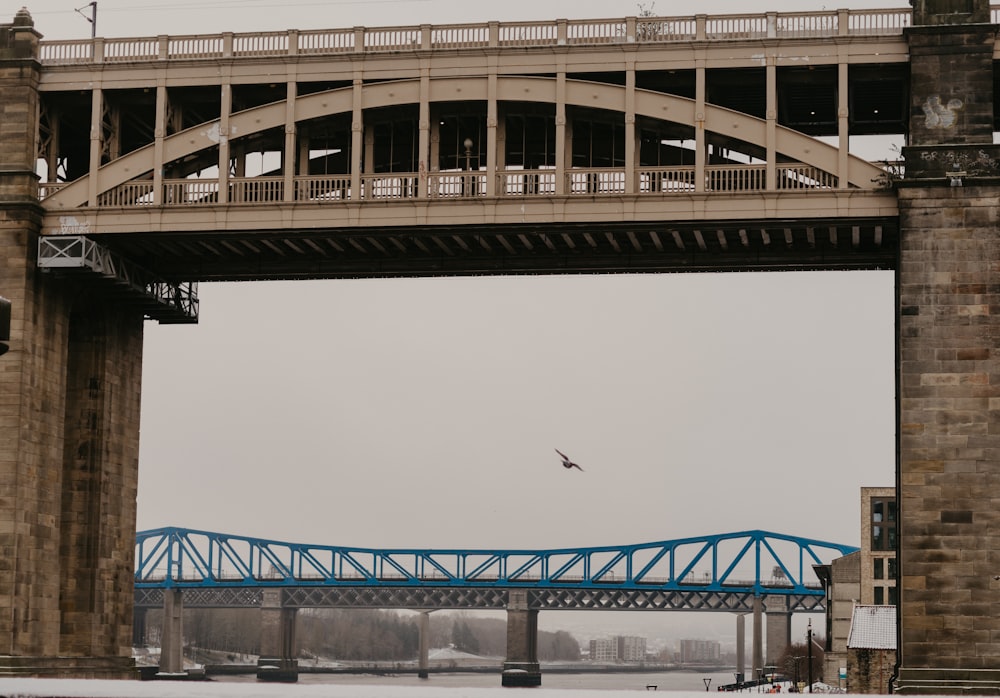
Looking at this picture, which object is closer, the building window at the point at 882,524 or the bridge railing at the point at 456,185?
the bridge railing at the point at 456,185

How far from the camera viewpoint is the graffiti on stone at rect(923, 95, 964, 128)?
5284cm

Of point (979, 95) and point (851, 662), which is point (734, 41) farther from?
point (851, 662)

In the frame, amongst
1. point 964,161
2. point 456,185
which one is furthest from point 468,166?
point 964,161

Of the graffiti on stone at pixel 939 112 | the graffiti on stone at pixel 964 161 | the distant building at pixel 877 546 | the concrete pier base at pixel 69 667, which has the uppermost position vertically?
the graffiti on stone at pixel 939 112

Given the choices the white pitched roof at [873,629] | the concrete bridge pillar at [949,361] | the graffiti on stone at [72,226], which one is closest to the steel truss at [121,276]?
the graffiti on stone at [72,226]

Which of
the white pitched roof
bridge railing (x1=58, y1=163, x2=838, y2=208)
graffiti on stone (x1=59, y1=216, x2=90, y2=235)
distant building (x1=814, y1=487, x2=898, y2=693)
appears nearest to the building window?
distant building (x1=814, y1=487, x2=898, y2=693)

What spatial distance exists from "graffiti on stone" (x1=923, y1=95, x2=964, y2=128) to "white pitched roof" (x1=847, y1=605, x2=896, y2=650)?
57255 mm

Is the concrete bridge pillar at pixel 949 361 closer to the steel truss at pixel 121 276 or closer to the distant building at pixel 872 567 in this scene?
the steel truss at pixel 121 276

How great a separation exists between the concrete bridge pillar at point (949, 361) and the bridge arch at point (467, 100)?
276 cm

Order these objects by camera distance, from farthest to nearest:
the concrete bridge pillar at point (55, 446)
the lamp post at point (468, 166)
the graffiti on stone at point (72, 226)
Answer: the graffiti on stone at point (72, 226)
the lamp post at point (468, 166)
the concrete bridge pillar at point (55, 446)

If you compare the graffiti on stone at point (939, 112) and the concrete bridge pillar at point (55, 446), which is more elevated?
the graffiti on stone at point (939, 112)

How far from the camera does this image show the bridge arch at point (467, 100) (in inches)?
2142

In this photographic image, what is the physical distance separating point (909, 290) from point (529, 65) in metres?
15.0

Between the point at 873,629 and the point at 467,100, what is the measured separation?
63.6 m
